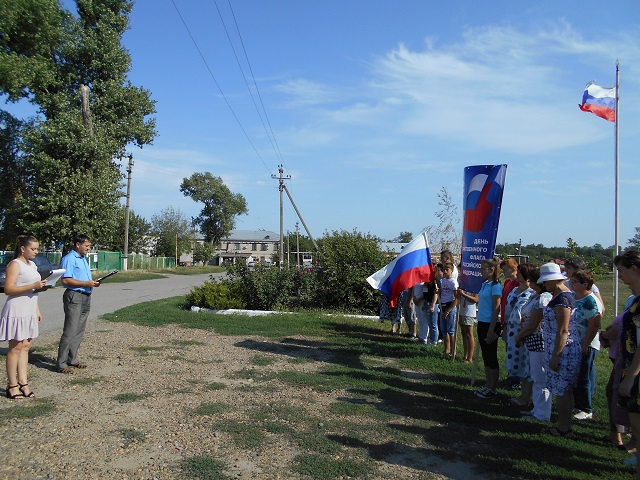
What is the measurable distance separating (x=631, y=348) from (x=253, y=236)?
380 feet

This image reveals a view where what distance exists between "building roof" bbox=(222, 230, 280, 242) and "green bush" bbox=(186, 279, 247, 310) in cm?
9803

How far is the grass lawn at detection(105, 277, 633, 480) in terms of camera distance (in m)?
4.67

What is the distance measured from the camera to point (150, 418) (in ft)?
18.6

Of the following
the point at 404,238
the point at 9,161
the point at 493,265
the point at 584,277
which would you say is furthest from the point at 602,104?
the point at 404,238

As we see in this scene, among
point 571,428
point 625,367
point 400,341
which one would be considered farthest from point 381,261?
point 625,367

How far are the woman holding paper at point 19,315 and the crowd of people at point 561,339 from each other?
5.52 m

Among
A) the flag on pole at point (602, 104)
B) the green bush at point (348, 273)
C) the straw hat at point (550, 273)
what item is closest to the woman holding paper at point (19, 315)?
the straw hat at point (550, 273)

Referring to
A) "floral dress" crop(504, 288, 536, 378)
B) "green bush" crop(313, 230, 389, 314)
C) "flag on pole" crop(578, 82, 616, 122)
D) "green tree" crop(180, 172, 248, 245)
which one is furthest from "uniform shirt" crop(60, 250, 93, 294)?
"green tree" crop(180, 172, 248, 245)

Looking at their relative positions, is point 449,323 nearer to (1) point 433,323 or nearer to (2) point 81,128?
(1) point 433,323

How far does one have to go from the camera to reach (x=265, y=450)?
4.86m

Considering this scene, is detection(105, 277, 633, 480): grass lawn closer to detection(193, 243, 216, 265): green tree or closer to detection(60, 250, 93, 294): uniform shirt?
detection(60, 250, 93, 294): uniform shirt

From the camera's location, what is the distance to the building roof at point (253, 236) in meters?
115

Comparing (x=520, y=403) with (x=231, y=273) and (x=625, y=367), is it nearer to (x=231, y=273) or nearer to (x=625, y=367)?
(x=625, y=367)

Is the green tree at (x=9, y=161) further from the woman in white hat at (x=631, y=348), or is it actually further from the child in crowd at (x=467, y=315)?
the woman in white hat at (x=631, y=348)
